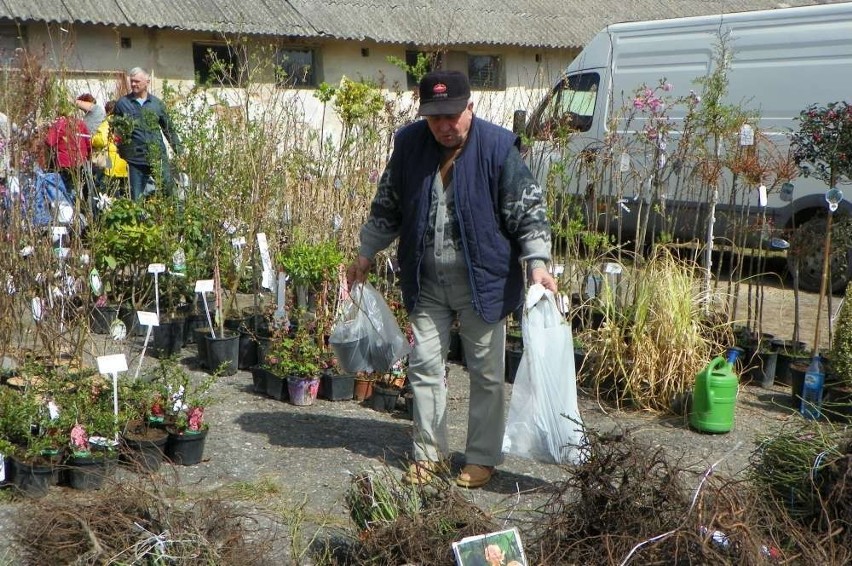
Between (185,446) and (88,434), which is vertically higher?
(88,434)

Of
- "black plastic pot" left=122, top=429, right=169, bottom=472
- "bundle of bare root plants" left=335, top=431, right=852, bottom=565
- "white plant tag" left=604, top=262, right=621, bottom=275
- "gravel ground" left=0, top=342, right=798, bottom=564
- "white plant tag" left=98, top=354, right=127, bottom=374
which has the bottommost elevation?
"gravel ground" left=0, top=342, right=798, bottom=564

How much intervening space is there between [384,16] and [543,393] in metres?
13.9

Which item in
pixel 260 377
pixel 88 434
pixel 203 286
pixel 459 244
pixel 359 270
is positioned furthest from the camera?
pixel 203 286

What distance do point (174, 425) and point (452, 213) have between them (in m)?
1.70

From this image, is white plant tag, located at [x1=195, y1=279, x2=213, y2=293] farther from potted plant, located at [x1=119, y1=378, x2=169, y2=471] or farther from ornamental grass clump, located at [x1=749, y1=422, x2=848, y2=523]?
ornamental grass clump, located at [x1=749, y1=422, x2=848, y2=523]

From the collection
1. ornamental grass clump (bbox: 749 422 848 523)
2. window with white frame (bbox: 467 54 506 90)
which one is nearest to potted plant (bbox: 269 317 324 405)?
ornamental grass clump (bbox: 749 422 848 523)

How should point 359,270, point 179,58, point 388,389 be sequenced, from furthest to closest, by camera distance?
1. point 179,58
2. point 388,389
3. point 359,270

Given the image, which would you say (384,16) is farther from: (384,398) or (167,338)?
(384,398)

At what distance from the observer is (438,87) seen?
4125 mm

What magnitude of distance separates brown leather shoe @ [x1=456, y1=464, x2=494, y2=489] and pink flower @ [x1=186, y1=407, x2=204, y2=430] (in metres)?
1.27

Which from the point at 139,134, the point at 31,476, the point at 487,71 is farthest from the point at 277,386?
the point at 487,71

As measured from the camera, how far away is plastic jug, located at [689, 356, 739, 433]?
5402mm

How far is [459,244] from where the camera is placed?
171 inches

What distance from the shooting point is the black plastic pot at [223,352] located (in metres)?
6.33
